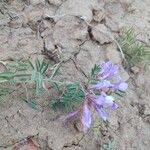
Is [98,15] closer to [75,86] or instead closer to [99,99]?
[75,86]

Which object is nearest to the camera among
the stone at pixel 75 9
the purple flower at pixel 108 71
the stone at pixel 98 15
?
the purple flower at pixel 108 71

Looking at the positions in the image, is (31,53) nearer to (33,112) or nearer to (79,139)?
(33,112)

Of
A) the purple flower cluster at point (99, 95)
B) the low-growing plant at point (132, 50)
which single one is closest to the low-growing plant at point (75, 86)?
the purple flower cluster at point (99, 95)

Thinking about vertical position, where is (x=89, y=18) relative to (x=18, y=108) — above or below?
above

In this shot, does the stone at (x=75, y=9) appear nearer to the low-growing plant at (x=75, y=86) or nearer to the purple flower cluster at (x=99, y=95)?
the low-growing plant at (x=75, y=86)

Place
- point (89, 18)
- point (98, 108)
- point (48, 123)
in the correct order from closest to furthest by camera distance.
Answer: point (98, 108) → point (48, 123) → point (89, 18)

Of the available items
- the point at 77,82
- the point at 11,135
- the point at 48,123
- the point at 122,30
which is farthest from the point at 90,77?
the point at 122,30

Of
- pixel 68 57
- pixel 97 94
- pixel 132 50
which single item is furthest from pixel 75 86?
pixel 132 50
